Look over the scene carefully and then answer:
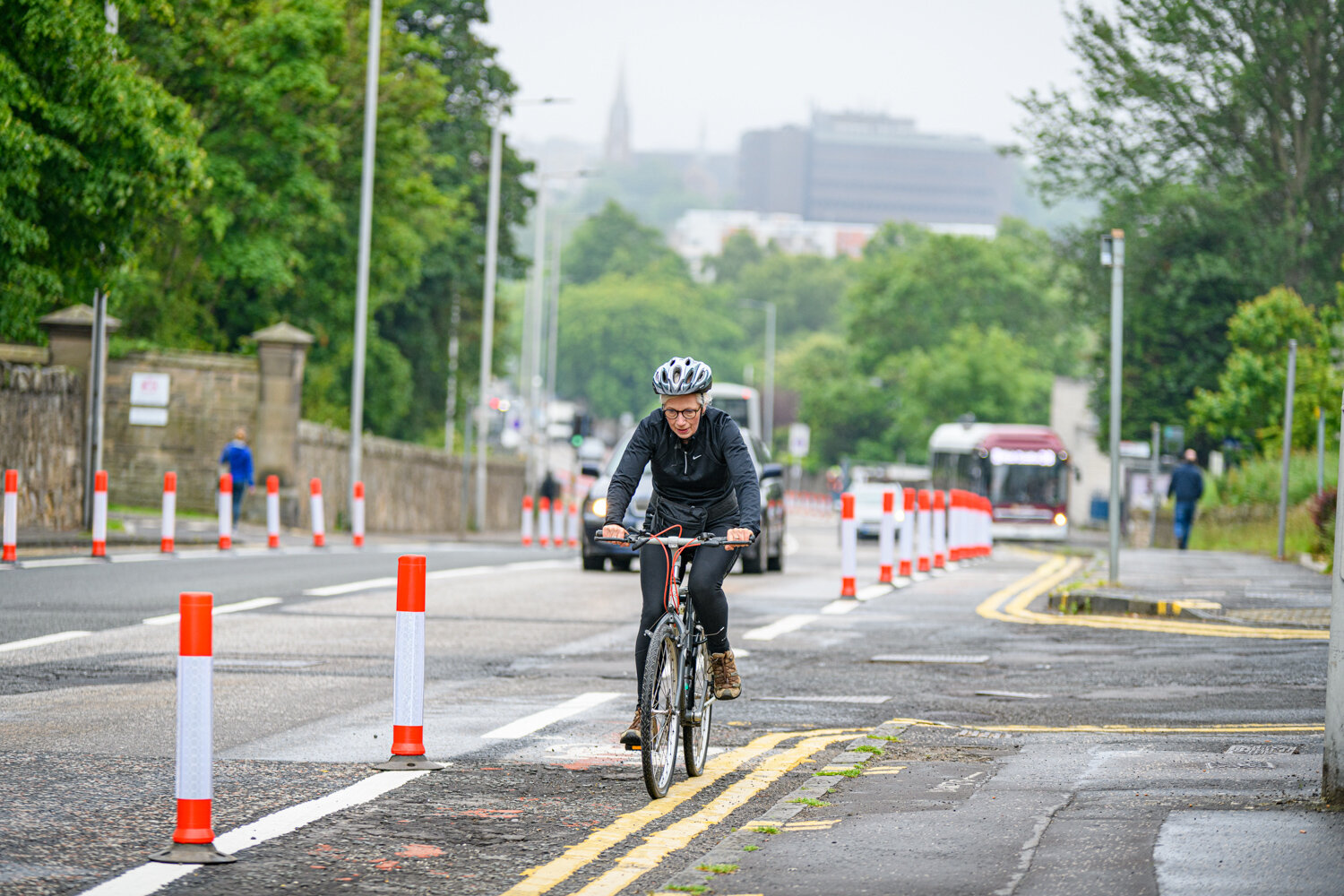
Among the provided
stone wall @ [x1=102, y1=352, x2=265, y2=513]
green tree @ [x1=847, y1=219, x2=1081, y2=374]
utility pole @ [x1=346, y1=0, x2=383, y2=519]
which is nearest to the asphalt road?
stone wall @ [x1=102, y1=352, x2=265, y2=513]

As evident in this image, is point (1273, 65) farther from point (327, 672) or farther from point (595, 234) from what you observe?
point (595, 234)

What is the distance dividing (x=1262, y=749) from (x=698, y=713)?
249cm

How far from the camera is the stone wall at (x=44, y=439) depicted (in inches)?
963

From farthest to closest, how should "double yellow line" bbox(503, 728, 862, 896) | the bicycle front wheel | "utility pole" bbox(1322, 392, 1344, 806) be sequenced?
the bicycle front wheel
"utility pole" bbox(1322, 392, 1344, 806)
"double yellow line" bbox(503, 728, 862, 896)

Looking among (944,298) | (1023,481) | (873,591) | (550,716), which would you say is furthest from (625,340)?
(550,716)

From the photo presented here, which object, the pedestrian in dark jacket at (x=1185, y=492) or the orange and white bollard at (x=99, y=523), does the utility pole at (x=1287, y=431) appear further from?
the orange and white bollard at (x=99, y=523)

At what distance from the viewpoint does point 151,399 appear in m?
32.4

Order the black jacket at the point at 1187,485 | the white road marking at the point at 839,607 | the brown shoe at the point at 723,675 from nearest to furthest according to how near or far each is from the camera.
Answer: the brown shoe at the point at 723,675, the white road marking at the point at 839,607, the black jacket at the point at 1187,485

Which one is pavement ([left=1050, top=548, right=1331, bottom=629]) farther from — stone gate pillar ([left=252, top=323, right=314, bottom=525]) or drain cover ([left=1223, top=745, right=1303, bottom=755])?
stone gate pillar ([left=252, top=323, right=314, bottom=525])

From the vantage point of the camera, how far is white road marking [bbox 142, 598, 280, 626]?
1381 cm

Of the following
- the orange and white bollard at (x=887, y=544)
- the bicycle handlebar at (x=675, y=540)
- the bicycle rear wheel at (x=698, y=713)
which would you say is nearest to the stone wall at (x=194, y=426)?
the orange and white bollard at (x=887, y=544)

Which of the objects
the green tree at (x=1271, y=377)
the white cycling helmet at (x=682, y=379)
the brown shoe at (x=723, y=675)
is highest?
the green tree at (x=1271, y=377)

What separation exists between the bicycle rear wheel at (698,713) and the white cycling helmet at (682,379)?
3.43 feet

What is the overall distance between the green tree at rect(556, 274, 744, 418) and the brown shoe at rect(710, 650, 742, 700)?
409ft
